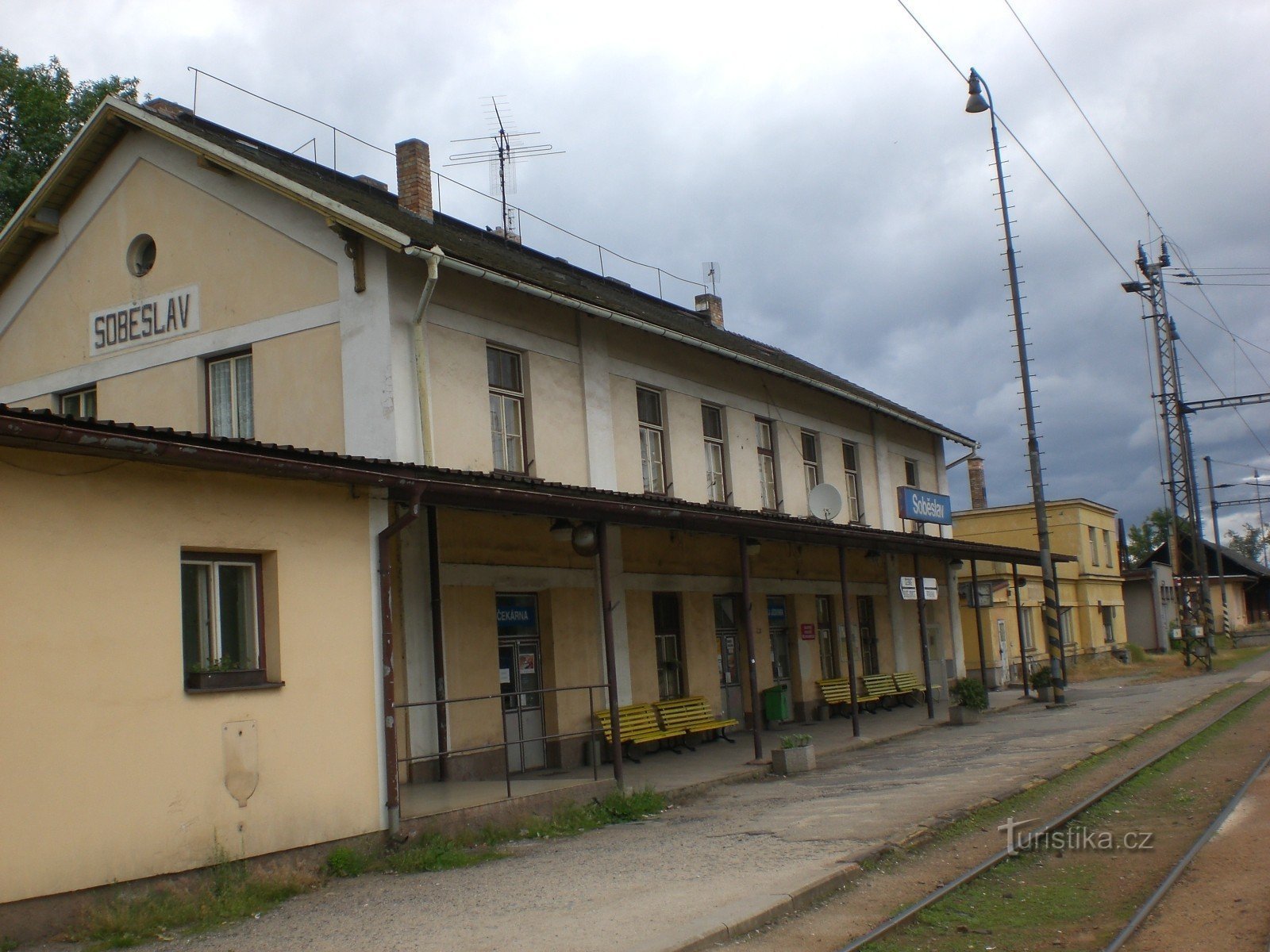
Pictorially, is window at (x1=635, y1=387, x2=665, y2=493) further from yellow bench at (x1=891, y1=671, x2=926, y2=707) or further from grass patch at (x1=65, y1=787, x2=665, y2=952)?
yellow bench at (x1=891, y1=671, x2=926, y2=707)

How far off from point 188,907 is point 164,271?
10.3 meters

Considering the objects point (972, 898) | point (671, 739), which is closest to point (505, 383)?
point (671, 739)

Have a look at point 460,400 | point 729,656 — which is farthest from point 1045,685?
point 460,400

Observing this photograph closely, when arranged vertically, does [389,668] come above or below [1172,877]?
above

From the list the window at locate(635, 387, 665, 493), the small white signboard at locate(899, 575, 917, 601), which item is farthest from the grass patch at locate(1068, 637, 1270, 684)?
the window at locate(635, 387, 665, 493)

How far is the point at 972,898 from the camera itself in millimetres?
7758

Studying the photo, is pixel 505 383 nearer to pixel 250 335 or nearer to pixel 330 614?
pixel 250 335

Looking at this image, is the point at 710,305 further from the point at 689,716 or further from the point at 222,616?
the point at 222,616

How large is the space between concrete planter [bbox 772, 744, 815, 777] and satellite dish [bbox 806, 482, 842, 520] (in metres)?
7.03

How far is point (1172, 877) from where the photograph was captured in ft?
25.9

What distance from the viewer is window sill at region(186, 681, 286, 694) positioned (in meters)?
8.45

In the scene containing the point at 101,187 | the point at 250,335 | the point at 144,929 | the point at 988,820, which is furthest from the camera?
the point at 101,187

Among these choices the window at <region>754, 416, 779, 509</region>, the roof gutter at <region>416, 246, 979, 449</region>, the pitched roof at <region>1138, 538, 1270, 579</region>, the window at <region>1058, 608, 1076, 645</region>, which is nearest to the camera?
the roof gutter at <region>416, 246, 979, 449</region>

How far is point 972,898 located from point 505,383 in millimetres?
9482
